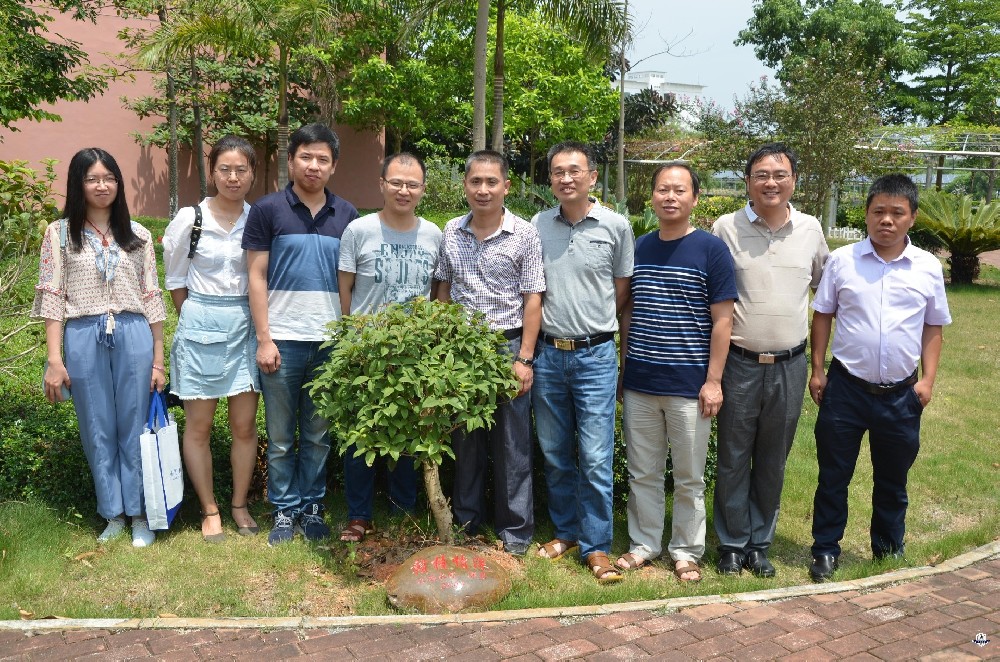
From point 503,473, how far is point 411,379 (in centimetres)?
88

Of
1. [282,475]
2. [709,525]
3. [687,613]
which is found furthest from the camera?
[709,525]

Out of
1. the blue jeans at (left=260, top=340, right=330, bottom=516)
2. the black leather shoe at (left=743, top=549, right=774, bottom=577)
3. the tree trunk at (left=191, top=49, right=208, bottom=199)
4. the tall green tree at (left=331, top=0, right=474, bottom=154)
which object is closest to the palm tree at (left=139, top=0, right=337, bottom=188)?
the tree trunk at (left=191, top=49, right=208, bottom=199)

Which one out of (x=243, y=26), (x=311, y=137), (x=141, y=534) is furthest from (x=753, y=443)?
(x=243, y=26)

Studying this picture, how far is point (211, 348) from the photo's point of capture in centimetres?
445

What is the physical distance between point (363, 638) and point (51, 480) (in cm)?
218

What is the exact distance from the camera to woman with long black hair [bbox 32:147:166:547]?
171 inches

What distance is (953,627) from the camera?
12.7 feet

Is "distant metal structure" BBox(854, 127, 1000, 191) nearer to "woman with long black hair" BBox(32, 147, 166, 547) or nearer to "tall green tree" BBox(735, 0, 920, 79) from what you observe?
"tall green tree" BBox(735, 0, 920, 79)

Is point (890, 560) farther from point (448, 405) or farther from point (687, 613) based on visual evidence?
point (448, 405)

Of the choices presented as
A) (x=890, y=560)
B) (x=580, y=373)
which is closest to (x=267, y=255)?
(x=580, y=373)

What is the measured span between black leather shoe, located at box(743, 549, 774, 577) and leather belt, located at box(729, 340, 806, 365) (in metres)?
1.03

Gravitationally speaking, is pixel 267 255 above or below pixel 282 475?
above

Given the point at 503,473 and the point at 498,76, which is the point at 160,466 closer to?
the point at 503,473

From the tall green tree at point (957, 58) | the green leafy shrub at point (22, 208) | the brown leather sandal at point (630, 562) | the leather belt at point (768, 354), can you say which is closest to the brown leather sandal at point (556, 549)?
the brown leather sandal at point (630, 562)
